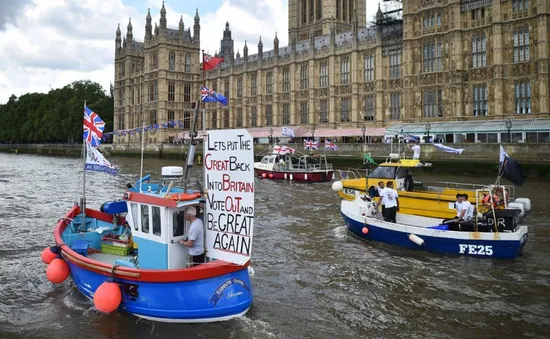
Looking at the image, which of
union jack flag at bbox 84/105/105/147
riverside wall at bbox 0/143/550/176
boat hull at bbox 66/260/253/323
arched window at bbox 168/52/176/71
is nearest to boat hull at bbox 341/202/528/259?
boat hull at bbox 66/260/253/323

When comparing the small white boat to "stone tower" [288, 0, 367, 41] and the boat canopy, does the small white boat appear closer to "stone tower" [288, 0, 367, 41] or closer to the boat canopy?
the boat canopy

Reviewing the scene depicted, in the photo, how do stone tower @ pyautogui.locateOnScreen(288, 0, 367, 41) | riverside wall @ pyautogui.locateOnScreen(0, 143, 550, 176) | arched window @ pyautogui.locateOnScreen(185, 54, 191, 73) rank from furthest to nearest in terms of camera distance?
arched window @ pyautogui.locateOnScreen(185, 54, 191, 73) → stone tower @ pyautogui.locateOnScreen(288, 0, 367, 41) → riverside wall @ pyautogui.locateOnScreen(0, 143, 550, 176)

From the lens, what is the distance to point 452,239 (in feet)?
50.6

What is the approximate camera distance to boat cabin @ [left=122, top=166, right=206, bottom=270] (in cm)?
1043

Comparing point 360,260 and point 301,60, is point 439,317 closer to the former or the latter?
point 360,260

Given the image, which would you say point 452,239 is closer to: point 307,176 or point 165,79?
point 307,176

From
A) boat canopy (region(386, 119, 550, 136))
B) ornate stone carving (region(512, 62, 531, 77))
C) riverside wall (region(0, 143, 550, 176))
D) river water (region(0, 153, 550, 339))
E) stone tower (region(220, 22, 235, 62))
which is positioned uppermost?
stone tower (region(220, 22, 235, 62))

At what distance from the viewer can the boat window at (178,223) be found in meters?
10.5

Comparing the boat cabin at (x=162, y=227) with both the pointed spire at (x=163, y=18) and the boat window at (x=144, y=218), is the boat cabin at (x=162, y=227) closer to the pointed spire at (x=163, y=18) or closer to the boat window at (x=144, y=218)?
the boat window at (x=144, y=218)

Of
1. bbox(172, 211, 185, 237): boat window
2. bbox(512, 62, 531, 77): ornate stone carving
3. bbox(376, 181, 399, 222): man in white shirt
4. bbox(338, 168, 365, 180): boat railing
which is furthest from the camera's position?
bbox(512, 62, 531, 77): ornate stone carving

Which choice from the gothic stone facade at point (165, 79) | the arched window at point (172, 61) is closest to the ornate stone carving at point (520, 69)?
the gothic stone facade at point (165, 79)

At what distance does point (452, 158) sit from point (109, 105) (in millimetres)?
93038

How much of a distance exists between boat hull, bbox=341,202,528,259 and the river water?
31 cm

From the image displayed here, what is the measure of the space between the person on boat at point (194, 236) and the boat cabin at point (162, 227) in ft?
0.60
